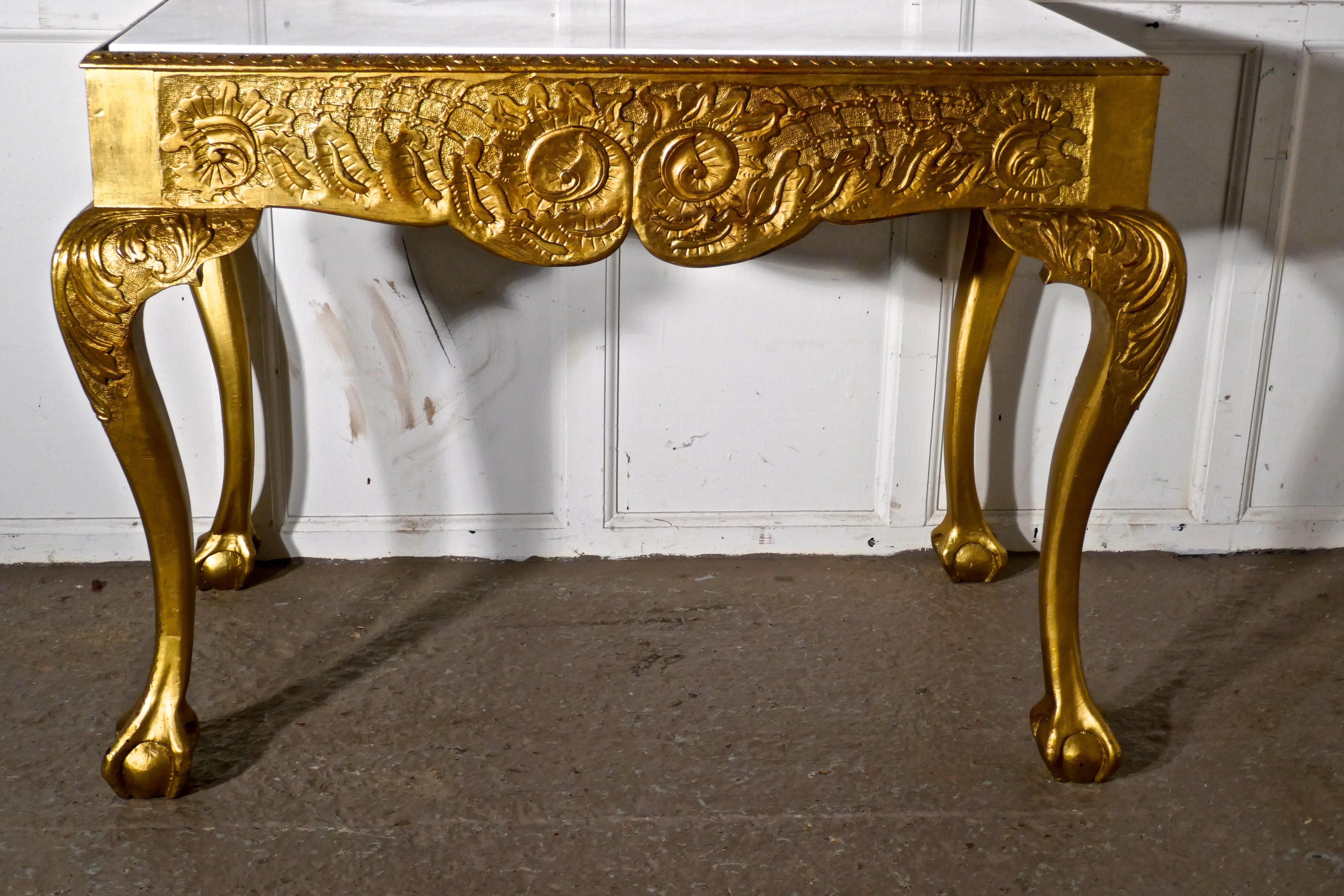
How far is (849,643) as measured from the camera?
5.76ft

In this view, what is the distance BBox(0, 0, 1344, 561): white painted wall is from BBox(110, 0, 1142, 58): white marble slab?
52 centimetres

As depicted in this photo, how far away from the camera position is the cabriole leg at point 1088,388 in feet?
4.23

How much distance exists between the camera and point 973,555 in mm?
1949

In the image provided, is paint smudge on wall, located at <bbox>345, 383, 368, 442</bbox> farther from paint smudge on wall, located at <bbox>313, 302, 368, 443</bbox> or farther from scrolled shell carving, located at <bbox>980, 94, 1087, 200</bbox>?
scrolled shell carving, located at <bbox>980, 94, 1087, 200</bbox>

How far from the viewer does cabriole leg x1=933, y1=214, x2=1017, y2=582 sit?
186cm

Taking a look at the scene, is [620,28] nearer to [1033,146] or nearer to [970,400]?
[1033,146]

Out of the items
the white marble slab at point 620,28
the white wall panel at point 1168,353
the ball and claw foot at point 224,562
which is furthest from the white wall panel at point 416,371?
the white wall panel at point 1168,353

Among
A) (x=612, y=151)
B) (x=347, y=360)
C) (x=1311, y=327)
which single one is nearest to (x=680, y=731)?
(x=612, y=151)

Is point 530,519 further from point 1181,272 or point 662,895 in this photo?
point 1181,272

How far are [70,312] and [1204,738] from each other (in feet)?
4.52

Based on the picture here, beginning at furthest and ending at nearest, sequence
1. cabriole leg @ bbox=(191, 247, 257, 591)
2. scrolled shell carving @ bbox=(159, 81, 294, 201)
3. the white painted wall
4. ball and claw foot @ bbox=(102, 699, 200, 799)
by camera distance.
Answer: the white painted wall → cabriole leg @ bbox=(191, 247, 257, 591) → ball and claw foot @ bbox=(102, 699, 200, 799) → scrolled shell carving @ bbox=(159, 81, 294, 201)

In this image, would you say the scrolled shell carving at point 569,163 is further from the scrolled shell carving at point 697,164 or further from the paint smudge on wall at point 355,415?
the paint smudge on wall at point 355,415

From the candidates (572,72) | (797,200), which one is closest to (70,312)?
(572,72)

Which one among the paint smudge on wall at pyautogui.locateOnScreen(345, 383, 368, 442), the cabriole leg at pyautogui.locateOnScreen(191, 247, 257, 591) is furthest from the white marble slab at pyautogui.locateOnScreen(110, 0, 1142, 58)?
the paint smudge on wall at pyautogui.locateOnScreen(345, 383, 368, 442)
